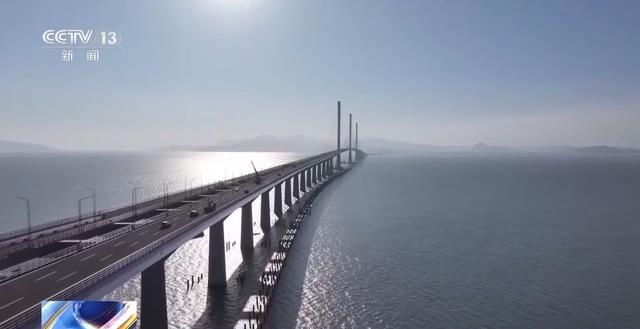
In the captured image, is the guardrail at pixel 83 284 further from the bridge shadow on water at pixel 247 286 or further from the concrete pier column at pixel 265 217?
the concrete pier column at pixel 265 217

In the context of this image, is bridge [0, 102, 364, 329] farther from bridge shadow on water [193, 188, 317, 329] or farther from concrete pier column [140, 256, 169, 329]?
bridge shadow on water [193, 188, 317, 329]

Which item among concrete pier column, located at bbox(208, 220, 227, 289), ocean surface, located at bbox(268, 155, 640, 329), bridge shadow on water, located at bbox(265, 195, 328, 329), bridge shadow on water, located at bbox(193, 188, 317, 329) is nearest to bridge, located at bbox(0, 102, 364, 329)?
concrete pier column, located at bbox(208, 220, 227, 289)

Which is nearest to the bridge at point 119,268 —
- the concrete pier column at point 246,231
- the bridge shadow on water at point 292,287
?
the bridge shadow on water at point 292,287

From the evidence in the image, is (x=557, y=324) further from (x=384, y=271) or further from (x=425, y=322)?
(x=384, y=271)

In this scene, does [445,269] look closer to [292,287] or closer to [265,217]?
[292,287]

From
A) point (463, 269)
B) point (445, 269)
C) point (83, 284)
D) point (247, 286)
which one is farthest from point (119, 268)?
point (463, 269)

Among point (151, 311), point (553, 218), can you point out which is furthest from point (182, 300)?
point (553, 218)
